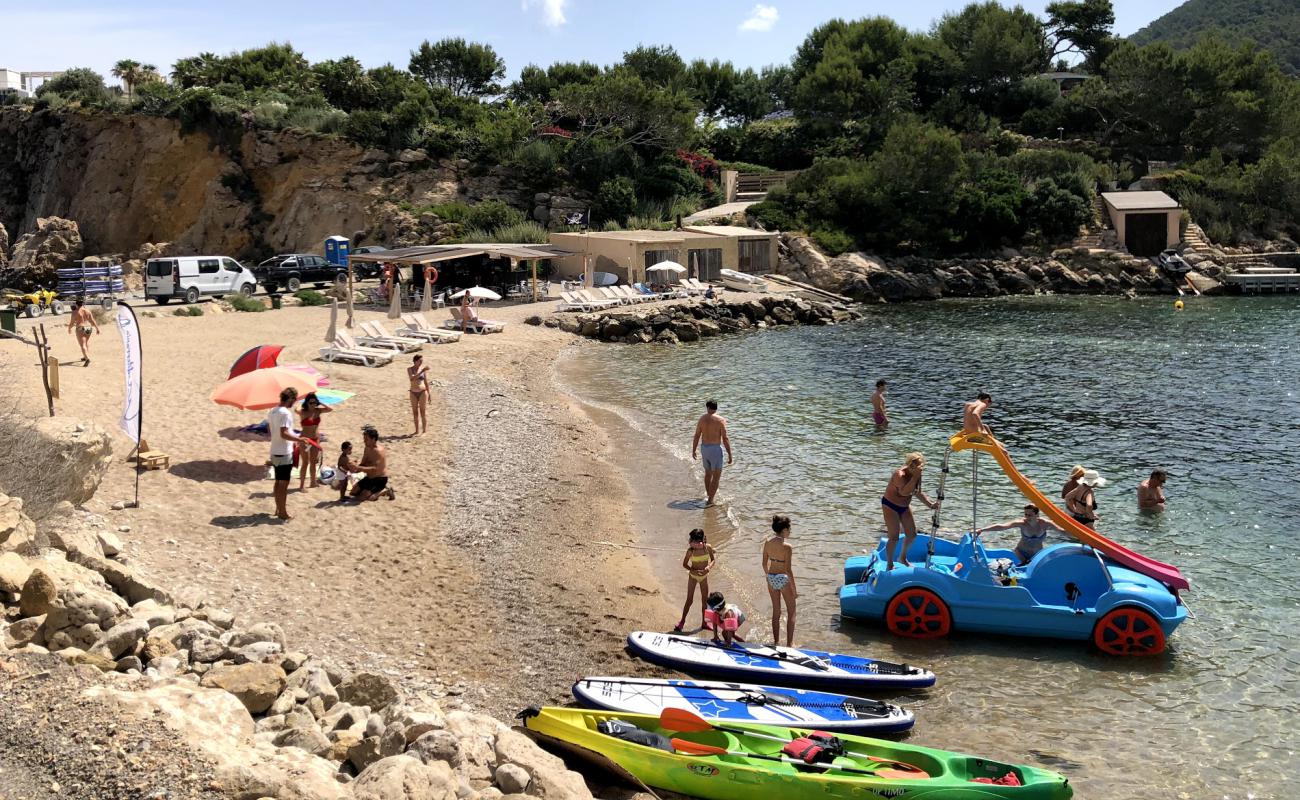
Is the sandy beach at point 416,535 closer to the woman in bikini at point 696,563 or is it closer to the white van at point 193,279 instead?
the woman in bikini at point 696,563

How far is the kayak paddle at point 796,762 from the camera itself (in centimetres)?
770

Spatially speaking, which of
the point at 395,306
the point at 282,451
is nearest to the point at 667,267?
the point at 395,306

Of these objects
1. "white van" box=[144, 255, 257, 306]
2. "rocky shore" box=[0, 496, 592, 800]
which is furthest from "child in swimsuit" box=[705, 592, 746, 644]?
"white van" box=[144, 255, 257, 306]

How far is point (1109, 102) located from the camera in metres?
67.1

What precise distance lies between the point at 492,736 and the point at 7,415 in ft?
26.1

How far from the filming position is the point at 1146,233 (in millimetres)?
55156

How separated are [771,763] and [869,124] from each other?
64364mm

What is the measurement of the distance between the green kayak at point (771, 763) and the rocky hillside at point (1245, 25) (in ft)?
553

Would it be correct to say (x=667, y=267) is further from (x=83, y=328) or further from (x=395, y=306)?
(x=83, y=328)

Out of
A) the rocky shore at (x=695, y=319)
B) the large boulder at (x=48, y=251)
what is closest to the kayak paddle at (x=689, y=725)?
the rocky shore at (x=695, y=319)

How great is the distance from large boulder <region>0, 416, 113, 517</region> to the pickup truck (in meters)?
28.7

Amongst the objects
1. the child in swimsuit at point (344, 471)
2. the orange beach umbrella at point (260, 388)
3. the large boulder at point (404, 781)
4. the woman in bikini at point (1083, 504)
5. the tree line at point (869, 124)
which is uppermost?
the tree line at point (869, 124)

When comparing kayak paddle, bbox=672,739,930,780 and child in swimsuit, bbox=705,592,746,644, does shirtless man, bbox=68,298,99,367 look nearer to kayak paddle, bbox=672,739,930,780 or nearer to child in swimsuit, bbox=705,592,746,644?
child in swimsuit, bbox=705,592,746,644

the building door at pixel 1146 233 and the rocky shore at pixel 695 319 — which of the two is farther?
the building door at pixel 1146 233
